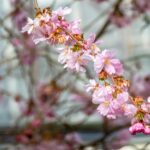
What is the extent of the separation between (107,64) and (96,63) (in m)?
0.02

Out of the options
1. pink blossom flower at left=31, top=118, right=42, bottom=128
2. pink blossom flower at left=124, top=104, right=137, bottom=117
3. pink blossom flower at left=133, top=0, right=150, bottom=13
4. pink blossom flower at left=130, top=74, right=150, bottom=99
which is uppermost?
pink blossom flower at left=133, top=0, right=150, bottom=13

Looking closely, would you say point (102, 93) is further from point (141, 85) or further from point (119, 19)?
point (119, 19)

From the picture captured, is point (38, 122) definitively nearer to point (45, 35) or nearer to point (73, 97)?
point (73, 97)

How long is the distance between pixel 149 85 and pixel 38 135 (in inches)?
25.7

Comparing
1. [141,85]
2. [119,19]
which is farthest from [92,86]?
[119,19]

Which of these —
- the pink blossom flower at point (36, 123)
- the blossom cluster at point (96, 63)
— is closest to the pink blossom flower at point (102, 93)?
the blossom cluster at point (96, 63)

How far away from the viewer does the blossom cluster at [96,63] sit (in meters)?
0.99

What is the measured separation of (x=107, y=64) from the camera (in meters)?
1.01

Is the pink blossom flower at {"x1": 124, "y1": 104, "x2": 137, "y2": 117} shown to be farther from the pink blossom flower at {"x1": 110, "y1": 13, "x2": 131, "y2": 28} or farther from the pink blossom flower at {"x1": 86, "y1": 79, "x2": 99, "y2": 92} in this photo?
the pink blossom flower at {"x1": 110, "y1": 13, "x2": 131, "y2": 28}

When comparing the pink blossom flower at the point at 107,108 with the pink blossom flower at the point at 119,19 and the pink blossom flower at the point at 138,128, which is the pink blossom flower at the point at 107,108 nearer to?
the pink blossom flower at the point at 138,128

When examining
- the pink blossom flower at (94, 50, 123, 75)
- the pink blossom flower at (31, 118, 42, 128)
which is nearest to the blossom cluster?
the pink blossom flower at (94, 50, 123, 75)

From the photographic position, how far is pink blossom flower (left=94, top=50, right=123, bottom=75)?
100 cm

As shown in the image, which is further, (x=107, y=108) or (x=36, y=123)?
(x=36, y=123)

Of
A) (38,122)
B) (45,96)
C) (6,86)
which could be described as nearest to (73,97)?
(45,96)
